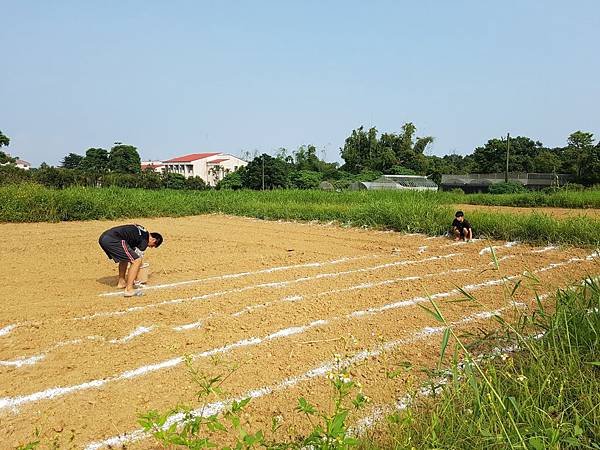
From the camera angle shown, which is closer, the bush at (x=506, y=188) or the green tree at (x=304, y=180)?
the bush at (x=506, y=188)

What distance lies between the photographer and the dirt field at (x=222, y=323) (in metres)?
2.54

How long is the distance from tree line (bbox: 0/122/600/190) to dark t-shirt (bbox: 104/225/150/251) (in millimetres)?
23578

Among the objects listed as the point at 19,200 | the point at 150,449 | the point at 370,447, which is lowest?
the point at 150,449

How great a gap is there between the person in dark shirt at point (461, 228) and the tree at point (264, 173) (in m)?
29.1

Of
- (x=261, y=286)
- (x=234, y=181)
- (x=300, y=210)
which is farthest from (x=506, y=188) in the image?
(x=261, y=286)

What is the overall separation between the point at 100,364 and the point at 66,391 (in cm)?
38

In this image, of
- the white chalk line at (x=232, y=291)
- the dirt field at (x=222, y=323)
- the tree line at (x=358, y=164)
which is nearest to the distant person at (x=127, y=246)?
the dirt field at (x=222, y=323)

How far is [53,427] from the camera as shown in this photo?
2.29m

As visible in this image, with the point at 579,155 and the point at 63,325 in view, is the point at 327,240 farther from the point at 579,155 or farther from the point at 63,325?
the point at 579,155

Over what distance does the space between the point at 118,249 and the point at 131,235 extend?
8.2 inches

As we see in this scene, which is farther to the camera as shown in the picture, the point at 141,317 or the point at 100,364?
the point at 141,317

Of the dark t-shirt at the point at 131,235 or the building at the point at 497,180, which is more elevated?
the building at the point at 497,180

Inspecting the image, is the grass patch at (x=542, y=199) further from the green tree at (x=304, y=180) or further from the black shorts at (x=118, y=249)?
the green tree at (x=304, y=180)

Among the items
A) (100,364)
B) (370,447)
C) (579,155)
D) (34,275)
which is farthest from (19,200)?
(579,155)
